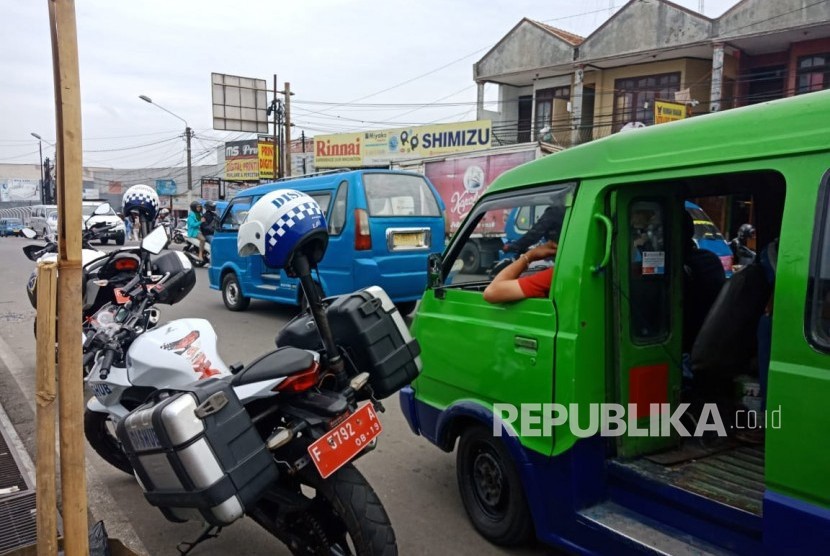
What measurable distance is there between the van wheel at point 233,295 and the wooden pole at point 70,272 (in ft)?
27.5

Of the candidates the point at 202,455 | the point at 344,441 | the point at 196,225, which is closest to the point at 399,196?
the point at 344,441

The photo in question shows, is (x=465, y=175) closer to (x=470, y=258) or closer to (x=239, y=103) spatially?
(x=239, y=103)

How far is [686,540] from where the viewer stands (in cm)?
254

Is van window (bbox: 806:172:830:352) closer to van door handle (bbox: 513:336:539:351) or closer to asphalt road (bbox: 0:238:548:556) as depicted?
van door handle (bbox: 513:336:539:351)

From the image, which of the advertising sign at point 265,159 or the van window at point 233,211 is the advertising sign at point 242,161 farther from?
the van window at point 233,211

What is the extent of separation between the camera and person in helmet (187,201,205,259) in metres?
16.2

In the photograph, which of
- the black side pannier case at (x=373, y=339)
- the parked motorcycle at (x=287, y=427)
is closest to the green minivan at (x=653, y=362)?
the black side pannier case at (x=373, y=339)

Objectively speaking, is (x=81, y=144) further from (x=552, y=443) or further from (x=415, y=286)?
(x=415, y=286)

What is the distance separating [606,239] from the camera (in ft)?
9.04

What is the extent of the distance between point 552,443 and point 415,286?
566 centimetres

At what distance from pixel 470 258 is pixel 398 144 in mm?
21893

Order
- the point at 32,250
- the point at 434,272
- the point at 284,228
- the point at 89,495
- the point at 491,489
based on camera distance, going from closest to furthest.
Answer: the point at 284,228
the point at 491,489
the point at 434,272
the point at 89,495
the point at 32,250

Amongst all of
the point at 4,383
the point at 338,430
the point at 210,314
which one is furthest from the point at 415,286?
the point at 338,430

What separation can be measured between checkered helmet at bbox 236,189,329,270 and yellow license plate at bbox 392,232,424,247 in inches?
212
